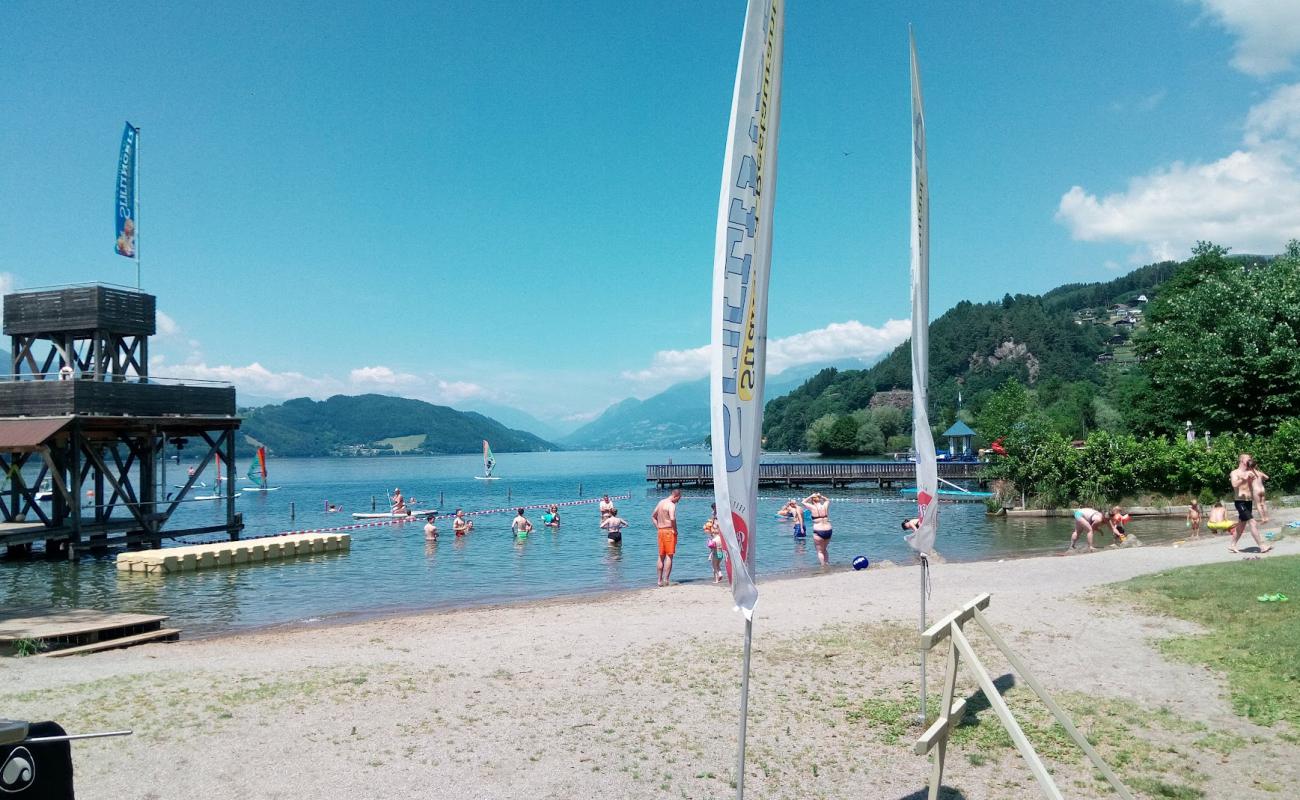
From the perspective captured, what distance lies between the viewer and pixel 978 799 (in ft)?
18.4

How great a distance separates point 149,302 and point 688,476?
4402 centimetres

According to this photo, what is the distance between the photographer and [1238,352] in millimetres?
35188

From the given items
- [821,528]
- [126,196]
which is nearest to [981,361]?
[821,528]

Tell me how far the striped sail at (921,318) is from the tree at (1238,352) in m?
34.5

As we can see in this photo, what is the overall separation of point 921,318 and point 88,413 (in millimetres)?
28560

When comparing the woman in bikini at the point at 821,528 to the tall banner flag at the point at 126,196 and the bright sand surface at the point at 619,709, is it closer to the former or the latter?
the bright sand surface at the point at 619,709

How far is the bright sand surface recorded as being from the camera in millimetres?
5984

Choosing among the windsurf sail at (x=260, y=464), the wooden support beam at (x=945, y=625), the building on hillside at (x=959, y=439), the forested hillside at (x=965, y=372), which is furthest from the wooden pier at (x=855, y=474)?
the forested hillside at (x=965, y=372)

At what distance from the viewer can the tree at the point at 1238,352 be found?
33938mm

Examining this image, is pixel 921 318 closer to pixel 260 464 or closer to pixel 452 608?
pixel 452 608

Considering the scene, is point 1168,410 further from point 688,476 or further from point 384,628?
point 384,628

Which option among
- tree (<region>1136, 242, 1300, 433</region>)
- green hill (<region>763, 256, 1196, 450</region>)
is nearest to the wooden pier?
tree (<region>1136, 242, 1300, 433</region>)

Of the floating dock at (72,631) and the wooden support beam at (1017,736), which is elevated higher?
the wooden support beam at (1017,736)

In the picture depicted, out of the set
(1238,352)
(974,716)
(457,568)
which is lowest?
(457,568)
